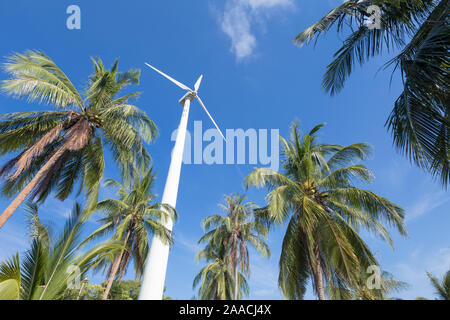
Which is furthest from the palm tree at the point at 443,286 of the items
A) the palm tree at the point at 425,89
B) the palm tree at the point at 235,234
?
the palm tree at the point at 425,89

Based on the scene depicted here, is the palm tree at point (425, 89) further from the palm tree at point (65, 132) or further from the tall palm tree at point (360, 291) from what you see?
the palm tree at point (65, 132)

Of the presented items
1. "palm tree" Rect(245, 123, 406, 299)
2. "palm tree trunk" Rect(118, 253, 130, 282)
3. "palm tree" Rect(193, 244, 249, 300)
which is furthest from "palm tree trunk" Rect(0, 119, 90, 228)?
"palm tree" Rect(193, 244, 249, 300)

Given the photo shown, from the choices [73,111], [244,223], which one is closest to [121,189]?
[73,111]

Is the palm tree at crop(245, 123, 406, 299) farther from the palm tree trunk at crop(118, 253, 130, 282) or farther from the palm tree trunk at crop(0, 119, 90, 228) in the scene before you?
the palm tree trunk at crop(118, 253, 130, 282)

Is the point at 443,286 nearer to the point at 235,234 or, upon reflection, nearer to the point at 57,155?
the point at 235,234

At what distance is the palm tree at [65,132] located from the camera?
862 cm

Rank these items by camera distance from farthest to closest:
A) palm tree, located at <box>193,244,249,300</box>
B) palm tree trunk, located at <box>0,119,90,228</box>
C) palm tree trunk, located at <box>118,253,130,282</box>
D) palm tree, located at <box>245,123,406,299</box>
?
palm tree, located at <box>193,244,249,300</box>, palm tree trunk, located at <box>118,253,130,282</box>, palm tree, located at <box>245,123,406,299</box>, palm tree trunk, located at <box>0,119,90,228</box>

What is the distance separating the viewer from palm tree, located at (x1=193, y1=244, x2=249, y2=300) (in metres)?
20.6

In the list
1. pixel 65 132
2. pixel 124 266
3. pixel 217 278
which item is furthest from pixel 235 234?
pixel 65 132

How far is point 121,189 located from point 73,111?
341 inches

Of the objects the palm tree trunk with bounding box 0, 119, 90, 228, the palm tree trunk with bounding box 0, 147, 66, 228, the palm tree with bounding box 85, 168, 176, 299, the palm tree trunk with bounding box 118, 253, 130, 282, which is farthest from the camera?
the palm tree trunk with bounding box 118, 253, 130, 282

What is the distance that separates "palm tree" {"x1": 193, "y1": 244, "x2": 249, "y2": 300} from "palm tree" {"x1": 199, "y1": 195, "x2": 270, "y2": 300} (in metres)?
0.48

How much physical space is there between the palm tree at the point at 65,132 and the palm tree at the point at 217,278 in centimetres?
1369
